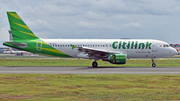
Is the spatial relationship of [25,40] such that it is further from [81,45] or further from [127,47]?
[127,47]

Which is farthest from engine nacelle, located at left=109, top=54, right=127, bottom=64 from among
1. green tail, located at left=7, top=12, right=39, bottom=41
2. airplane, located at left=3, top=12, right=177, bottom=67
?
green tail, located at left=7, top=12, right=39, bottom=41

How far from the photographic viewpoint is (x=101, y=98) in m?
12.9

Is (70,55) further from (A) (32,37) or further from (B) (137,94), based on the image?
(B) (137,94)

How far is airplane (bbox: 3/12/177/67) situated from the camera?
38062 millimetres

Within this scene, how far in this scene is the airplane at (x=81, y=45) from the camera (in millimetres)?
38062

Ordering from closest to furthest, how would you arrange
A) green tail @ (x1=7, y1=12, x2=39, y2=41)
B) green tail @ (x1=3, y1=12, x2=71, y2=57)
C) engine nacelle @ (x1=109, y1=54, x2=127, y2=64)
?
engine nacelle @ (x1=109, y1=54, x2=127, y2=64) < green tail @ (x1=3, y1=12, x2=71, y2=57) < green tail @ (x1=7, y1=12, x2=39, y2=41)

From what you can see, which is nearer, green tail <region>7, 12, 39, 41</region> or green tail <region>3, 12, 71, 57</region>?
green tail <region>3, 12, 71, 57</region>

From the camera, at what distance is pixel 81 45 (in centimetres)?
3891

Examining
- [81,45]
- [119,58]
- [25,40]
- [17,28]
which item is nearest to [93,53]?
[81,45]

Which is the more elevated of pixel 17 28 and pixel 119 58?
pixel 17 28

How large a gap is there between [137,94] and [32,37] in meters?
28.5

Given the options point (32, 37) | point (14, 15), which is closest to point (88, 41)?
point (32, 37)

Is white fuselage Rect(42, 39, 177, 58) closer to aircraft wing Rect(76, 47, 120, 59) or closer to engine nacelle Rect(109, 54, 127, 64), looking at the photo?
aircraft wing Rect(76, 47, 120, 59)

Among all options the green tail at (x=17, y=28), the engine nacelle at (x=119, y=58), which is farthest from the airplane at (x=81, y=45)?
the engine nacelle at (x=119, y=58)
